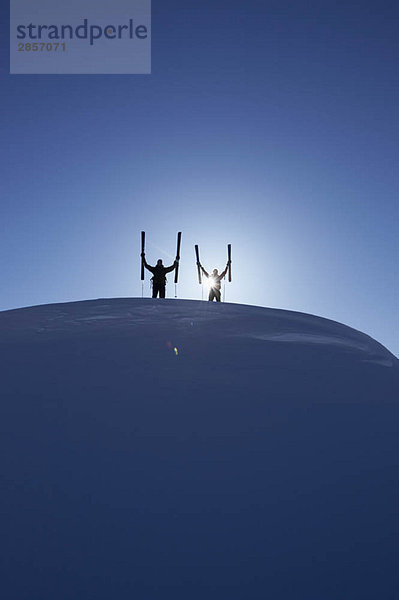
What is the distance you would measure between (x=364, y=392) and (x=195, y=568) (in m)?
2.12

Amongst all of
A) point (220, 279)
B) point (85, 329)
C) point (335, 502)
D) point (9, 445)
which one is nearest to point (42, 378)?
point (9, 445)

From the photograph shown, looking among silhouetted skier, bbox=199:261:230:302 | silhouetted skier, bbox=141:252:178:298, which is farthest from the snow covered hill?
silhouetted skier, bbox=199:261:230:302

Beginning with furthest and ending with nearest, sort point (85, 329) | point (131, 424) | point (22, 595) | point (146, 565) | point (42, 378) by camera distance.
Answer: point (85, 329) < point (42, 378) < point (131, 424) < point (146, 565) < point (22, 595)

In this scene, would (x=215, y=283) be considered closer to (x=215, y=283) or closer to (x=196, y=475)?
(x=215, y=283)

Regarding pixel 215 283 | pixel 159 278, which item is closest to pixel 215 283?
pixel 215 283

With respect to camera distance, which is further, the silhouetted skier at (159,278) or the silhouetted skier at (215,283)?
the silhouetted skier at (215,283)

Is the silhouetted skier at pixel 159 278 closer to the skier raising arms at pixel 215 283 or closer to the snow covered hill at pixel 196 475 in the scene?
the skier raising arms at pixel 215 283

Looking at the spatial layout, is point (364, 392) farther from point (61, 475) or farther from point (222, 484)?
point (61, 475)

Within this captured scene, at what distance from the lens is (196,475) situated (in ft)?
8.45

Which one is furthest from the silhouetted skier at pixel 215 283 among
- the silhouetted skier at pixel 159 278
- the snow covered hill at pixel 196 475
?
the snow covered hill at pixel 196 475

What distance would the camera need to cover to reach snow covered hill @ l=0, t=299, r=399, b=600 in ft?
6.98

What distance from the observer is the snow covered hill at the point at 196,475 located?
A: 2.13 metres

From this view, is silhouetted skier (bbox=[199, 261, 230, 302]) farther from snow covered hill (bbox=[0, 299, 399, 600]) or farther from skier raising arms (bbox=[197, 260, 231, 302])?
snow covered hill (bbox=[0, 299, 399, 600])

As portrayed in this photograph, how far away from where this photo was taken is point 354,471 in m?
2.68
